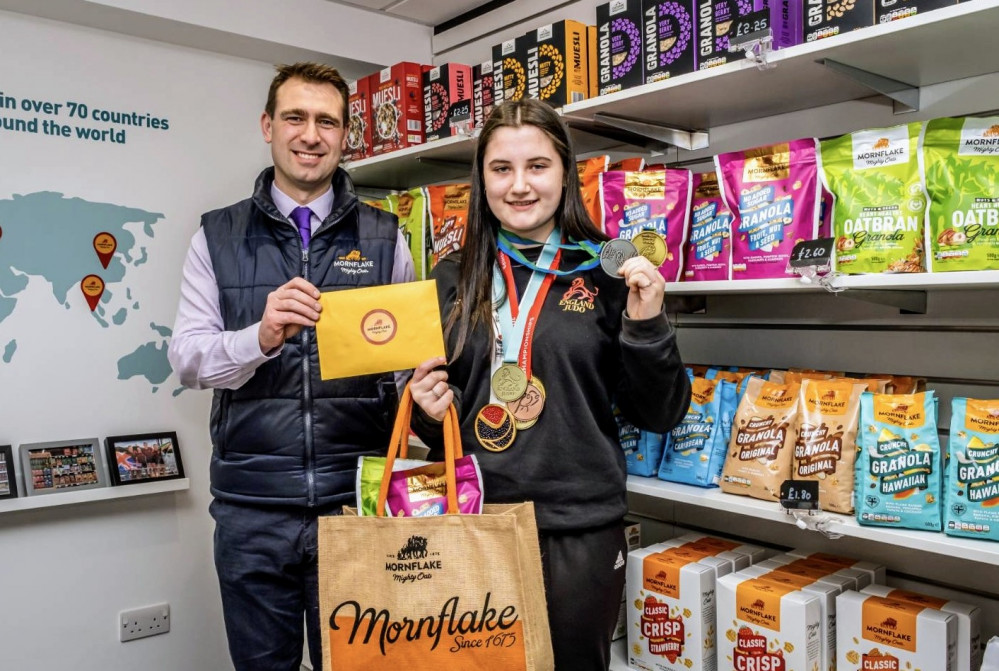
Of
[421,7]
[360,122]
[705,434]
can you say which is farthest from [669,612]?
[421,7]

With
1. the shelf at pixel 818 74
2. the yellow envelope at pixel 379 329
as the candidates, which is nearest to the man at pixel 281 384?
the yellow envelope at pixel 379 329

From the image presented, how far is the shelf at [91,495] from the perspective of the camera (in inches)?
115

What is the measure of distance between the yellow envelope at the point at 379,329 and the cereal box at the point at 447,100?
1.18 meters

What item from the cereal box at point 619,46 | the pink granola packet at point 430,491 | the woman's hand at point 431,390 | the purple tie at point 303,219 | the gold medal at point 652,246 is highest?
the cereal box at point 619,46

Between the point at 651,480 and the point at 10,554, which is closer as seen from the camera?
the point at 651,480

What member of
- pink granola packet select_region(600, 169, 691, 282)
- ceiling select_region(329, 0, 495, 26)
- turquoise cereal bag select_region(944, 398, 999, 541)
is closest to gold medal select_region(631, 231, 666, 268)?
pink granola packet select_region(600, 169, 691, 282)

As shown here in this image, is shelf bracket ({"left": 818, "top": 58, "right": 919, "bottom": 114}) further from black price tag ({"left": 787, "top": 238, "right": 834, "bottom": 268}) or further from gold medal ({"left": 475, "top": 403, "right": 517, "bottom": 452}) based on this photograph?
gold medal ({"left": 475, "top": 403, "right": 517, "bottom": 452})

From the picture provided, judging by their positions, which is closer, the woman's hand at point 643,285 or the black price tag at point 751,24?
the woman's hand at point 643,285

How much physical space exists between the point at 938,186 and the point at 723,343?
0.97m

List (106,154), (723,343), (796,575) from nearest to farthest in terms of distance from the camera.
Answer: (796,575) → (723,343) → (106,154)

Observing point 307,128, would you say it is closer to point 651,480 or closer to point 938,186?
point 651,480

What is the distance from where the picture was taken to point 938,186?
1.76 m

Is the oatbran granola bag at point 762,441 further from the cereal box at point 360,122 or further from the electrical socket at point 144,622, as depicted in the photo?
the electrical socket at point 144,622

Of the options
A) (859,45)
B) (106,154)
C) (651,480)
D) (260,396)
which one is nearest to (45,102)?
(106,154)
